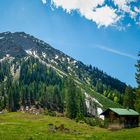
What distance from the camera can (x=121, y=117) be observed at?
94.4 m

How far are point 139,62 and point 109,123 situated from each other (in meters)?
19.4

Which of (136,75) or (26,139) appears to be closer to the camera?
(26,139)

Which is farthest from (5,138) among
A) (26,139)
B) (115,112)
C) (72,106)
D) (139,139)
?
(72,106)

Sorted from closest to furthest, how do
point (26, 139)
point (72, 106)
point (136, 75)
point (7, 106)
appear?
point (26, 139)
point (136, 75)
point (72, 106)
point (7, 106)

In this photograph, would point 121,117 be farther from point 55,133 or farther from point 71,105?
point 71,105

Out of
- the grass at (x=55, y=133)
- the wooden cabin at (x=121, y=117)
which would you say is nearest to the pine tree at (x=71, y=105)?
the wooden cabin at (x=121, y=117)

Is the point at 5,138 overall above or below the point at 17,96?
below

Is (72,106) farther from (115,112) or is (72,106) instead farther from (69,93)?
(115,112)

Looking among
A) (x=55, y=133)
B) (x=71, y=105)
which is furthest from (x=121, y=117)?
(x=71, y=105)

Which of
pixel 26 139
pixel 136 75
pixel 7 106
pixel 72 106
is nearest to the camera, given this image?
pixel 26 139

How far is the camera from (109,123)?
96562mm

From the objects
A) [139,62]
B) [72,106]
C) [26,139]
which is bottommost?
[26,139]

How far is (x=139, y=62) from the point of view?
93812 mm

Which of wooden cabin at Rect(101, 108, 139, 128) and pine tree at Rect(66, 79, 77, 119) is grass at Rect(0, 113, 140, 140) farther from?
pine tree at Rect(66, 79, 77, 119)
